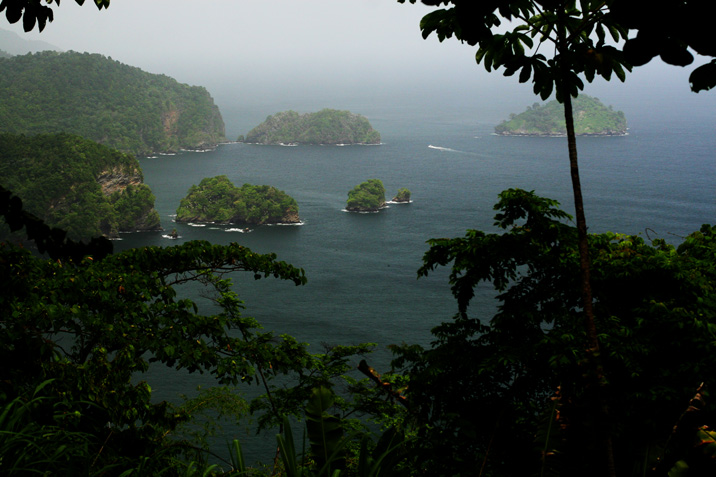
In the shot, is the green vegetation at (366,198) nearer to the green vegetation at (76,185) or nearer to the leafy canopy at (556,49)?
the green vegetation at (76,185)

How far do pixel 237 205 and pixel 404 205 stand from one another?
63.3ft

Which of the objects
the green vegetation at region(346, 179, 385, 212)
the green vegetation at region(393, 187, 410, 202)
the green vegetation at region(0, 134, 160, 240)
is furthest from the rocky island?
the green vegetation at region(0, 134, 160, 240)

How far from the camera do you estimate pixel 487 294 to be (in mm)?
44844

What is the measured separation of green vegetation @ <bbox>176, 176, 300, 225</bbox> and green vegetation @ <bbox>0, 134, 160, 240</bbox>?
14.6 ft

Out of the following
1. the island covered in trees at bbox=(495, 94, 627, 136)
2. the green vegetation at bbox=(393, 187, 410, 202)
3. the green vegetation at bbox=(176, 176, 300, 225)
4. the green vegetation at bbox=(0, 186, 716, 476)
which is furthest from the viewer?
the island covered in trees at bbox=(495, 94, 627, 136)

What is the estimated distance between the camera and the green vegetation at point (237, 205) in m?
69.5

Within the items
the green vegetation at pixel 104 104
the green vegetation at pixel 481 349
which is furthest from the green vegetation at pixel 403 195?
the green vegetation at pixel 481 349

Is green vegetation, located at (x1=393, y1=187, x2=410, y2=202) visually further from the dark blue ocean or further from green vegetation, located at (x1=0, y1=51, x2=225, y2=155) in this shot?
green vegetation, located at (x1=0, y1=51, x2=225, y2=155)

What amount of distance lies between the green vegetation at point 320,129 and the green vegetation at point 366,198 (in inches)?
1796

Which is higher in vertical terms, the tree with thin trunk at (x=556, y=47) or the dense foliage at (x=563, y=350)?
the tree with thin trunk at (x=556, y=47)

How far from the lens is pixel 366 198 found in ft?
238

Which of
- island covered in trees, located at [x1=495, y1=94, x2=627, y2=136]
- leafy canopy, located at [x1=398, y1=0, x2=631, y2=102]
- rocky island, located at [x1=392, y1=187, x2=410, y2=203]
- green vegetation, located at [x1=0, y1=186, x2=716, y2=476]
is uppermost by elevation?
island covered in trees, located at [x1=495, y1=94, x2=627, y2=136]

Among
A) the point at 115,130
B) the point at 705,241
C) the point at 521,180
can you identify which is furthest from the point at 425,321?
the point at 115,130

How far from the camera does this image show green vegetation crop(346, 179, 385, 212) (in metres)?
72.6
